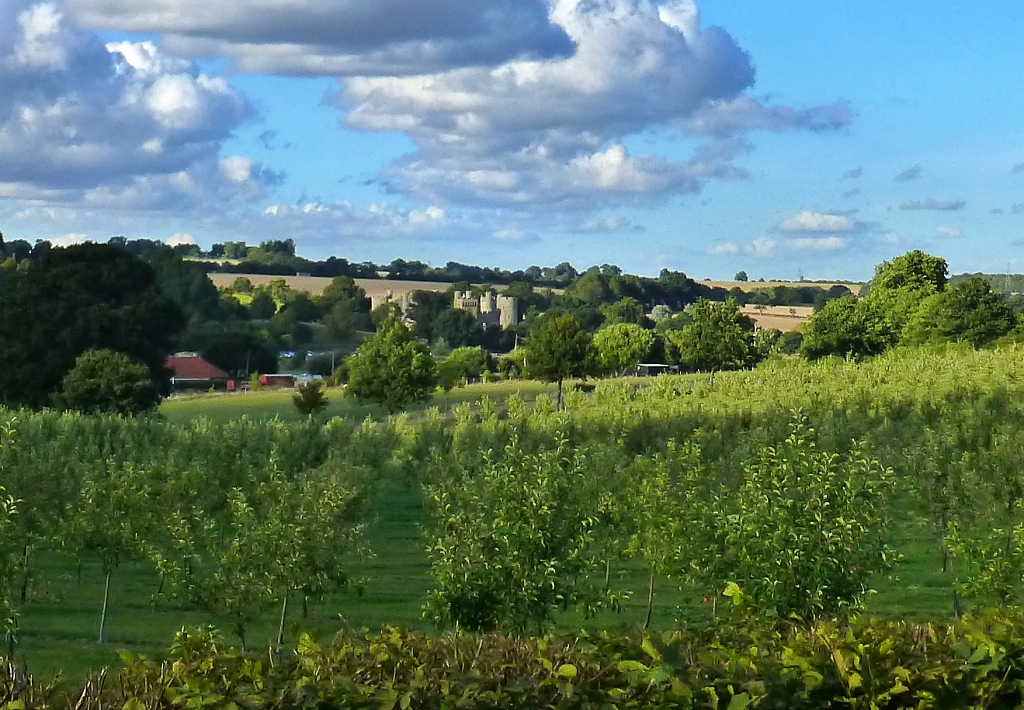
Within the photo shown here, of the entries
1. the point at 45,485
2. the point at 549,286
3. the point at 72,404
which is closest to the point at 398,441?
the point at 72,404

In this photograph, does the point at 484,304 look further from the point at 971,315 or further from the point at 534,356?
the point at 971,315

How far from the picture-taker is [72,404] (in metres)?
54.8

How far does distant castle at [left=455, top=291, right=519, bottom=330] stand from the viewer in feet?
388

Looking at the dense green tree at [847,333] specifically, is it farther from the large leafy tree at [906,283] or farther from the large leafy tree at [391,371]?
the large leafy tree at [391,371]

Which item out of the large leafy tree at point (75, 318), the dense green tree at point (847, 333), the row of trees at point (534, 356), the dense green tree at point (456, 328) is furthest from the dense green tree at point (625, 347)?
the large leafy tree at point (75, 318)

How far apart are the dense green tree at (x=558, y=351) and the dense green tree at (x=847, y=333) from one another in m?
24.2

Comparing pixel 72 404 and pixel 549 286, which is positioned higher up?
pixel 549 286

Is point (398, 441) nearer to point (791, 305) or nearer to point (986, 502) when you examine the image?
point (986, 502)

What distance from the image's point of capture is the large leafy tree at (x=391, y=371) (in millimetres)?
59281

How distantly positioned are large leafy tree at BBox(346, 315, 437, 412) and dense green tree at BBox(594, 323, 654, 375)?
39.5 meters

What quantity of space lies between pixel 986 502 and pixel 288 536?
1373 centimetres

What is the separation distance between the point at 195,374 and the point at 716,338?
34.8m

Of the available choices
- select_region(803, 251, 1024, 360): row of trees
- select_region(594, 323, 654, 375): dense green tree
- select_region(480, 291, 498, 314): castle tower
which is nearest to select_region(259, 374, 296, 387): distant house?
select_region(594, 323, 654, 375): dense green tree

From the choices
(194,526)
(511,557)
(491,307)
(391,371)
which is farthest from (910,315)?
(511,557)
